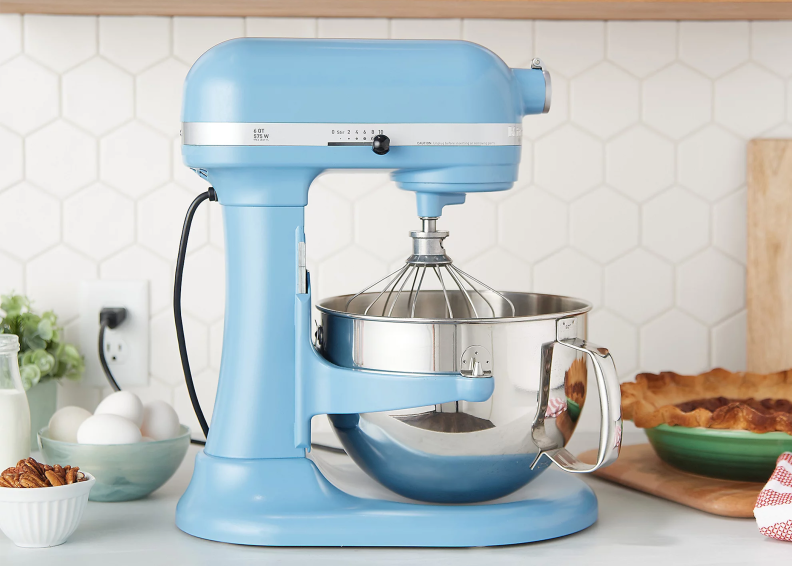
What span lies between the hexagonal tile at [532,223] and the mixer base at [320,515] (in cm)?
51

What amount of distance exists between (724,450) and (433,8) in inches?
25.6

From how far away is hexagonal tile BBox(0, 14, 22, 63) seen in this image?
1.21 meters

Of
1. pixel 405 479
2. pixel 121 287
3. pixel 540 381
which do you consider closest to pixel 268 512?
A: pixel 405 479

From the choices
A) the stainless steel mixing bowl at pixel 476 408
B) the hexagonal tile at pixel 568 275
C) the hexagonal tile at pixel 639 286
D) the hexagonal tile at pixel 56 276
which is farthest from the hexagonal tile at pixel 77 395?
the hexagonal tile at pixel 639 286

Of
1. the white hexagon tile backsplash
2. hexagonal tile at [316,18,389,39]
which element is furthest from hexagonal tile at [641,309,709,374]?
hexagonal tile at [316,18,389,39]

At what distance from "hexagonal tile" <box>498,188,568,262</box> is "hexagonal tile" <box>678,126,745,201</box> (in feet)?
0.65

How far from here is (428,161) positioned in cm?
81

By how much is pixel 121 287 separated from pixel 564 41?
0.73 meters

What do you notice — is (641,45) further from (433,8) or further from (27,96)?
(27,96)

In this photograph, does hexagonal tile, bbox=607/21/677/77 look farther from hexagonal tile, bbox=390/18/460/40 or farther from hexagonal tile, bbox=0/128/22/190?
hexagonal tile, bbox=0/128/22/190

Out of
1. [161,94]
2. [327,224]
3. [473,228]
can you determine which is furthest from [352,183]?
[161,94]

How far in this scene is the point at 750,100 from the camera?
129cm

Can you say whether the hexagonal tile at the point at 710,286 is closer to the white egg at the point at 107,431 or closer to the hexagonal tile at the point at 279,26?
the hexagonal tile at the point at 279,26

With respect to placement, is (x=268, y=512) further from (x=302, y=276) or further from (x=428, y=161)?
(x=428, y=161)
